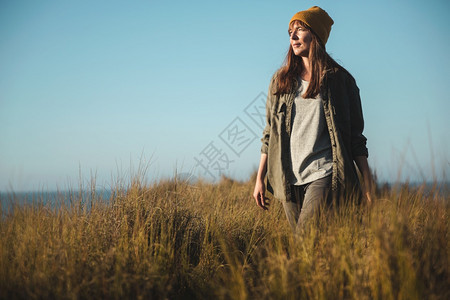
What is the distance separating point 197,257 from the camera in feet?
Answer: 10.3

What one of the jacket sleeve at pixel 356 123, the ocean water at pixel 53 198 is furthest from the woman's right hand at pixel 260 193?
the ocean water at pixel 53 198

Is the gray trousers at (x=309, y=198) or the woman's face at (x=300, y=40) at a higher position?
the woman's face at (x=300, y=40)

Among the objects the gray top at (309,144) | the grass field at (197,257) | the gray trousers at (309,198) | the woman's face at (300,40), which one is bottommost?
the grass field at (197,257)

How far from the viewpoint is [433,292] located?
6.30 feet

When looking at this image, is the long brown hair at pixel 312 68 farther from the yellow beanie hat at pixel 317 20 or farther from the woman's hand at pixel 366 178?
the woman's hand at pixel 366 178

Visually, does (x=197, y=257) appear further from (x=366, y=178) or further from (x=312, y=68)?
(x=312, y=68)

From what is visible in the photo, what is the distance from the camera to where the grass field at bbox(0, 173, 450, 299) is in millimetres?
1942

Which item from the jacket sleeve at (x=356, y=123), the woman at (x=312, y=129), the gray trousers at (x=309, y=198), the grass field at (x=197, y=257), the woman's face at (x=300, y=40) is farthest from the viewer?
the woman's face at (x=300, y=40)

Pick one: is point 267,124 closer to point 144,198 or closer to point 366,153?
point 366,153

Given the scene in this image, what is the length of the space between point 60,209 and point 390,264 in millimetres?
2711

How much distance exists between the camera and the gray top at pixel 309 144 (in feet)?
8.30

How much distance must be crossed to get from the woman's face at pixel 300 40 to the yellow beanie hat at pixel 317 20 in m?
0.06

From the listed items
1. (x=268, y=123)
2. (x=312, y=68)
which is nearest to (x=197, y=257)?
(x=268, y=123)

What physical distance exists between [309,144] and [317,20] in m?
1.02
